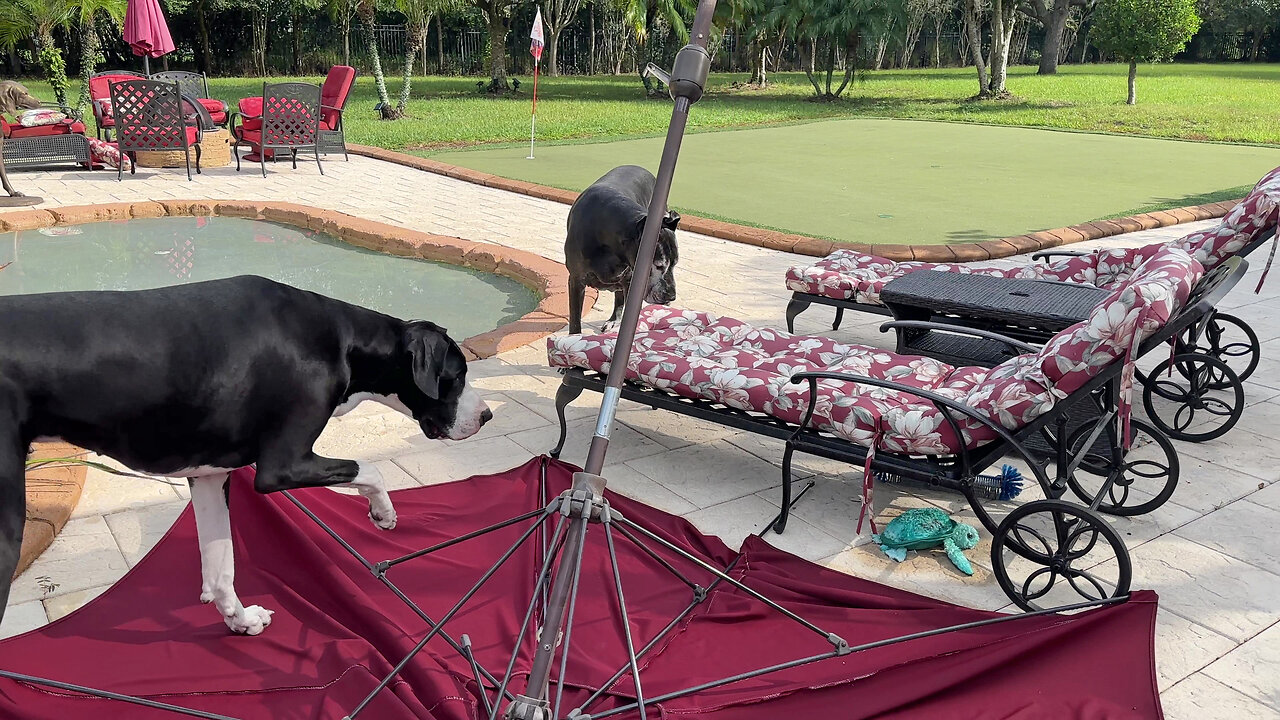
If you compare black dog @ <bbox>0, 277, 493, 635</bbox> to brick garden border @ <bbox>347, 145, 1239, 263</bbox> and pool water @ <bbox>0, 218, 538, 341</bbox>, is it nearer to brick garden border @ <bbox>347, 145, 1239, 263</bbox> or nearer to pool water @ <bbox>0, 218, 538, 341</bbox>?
pool water @ <bbox>0, 218, 538, 341</bbox>

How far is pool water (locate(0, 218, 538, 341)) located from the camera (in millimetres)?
7496

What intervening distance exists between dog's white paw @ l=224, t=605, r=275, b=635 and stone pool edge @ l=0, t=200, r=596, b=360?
116 inches

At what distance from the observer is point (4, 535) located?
233 cm

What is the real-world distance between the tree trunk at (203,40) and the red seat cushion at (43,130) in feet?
61.9

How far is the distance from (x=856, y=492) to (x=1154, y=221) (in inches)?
284

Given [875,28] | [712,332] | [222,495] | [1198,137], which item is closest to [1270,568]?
[712,332]

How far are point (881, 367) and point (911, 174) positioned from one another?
386 inches

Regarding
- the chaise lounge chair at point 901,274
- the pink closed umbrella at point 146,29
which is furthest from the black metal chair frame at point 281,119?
the chaise lounge chair at point 901,274

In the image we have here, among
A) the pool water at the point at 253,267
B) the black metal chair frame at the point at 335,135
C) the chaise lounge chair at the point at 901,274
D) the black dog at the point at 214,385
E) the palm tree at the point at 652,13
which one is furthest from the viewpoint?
the palm tree at the point at 652,13

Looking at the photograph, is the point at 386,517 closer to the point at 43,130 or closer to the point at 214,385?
the point at 214,385

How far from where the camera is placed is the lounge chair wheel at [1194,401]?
15.9ft

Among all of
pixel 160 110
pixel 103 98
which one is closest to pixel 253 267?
pixel 160 110

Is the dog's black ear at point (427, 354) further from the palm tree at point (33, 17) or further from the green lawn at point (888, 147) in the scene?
the palm tree at point (33, 17)

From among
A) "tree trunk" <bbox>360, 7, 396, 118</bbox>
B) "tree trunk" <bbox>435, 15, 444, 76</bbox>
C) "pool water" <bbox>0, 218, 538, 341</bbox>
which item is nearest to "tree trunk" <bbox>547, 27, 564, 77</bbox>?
"tree trunk" <bbox>435, 15, 444, 76</bbox>
